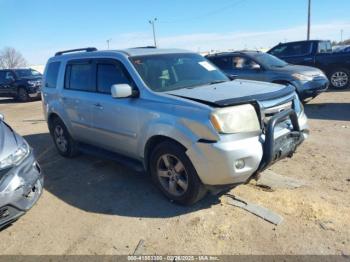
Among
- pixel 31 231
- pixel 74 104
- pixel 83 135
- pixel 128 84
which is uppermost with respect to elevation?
pixel 128 84

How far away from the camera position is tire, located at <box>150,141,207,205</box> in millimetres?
3879

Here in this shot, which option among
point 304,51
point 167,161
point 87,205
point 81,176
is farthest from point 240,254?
point 304,51

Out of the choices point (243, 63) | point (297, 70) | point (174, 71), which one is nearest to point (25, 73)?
point (243, 63)

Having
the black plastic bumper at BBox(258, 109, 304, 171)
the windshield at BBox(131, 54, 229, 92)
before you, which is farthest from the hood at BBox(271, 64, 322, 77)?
the black plastic bumper at BBox(258, 109, 304, 171)

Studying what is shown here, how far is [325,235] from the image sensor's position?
3.40 m

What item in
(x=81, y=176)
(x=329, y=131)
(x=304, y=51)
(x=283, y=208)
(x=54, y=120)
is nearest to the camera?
(x=283, y=208)

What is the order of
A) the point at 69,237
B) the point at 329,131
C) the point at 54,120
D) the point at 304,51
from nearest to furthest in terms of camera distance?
the point at 69,237
the point at 54,120
the point at 329,131
the point at 304,51

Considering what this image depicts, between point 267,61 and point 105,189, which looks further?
point 267,61

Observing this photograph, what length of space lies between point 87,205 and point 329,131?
5.02m

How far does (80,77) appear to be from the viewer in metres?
5.68

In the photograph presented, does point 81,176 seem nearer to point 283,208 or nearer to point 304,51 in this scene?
point 283,208

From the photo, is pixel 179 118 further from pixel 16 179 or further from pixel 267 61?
pixel 267 61

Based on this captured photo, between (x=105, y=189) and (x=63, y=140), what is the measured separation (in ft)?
6.51

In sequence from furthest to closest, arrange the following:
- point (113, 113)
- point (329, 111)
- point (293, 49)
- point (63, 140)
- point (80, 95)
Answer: point (293, 49)
point (329, 111)
point (63, 140)
point (80, 95)
point (113, 113)
